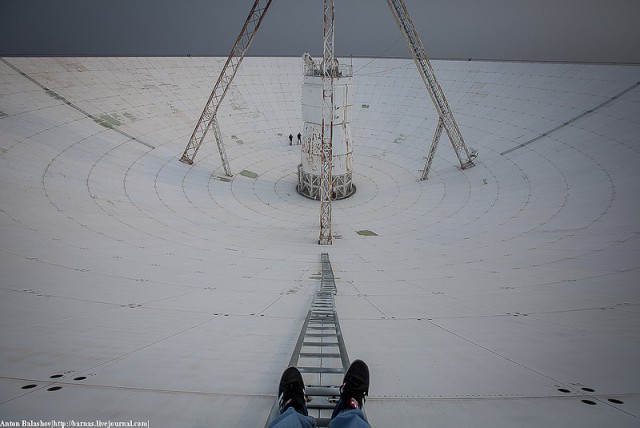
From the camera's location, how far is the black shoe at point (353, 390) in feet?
14.5

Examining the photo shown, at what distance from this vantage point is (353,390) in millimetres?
4508

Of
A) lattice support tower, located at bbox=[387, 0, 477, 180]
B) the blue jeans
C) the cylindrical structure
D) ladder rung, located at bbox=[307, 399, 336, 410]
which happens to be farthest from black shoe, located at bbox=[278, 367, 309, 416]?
lattice support tower, located at bbox=[387, 0, 477, 180]

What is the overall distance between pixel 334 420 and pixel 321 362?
2.12 metres

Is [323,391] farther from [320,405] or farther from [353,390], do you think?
[353,390]

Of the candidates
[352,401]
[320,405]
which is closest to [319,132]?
[320,405]

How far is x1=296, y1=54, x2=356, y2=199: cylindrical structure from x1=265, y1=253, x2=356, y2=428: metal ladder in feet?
58.5

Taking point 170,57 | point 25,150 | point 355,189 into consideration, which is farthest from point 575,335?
point 170,57

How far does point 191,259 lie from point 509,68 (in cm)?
3365

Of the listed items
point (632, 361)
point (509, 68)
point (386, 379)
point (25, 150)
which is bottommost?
point (386, 379)

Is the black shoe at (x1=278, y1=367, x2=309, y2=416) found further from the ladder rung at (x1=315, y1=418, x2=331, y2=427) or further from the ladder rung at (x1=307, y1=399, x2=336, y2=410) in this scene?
the ladder rung at (x1=307, y1=399, x2=336, y2=410)

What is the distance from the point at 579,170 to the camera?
20.6 m

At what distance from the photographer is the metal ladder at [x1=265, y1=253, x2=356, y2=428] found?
5055 millimetres

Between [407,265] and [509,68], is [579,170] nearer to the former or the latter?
[407,265]

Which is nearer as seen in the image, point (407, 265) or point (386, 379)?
point (386, 379)
